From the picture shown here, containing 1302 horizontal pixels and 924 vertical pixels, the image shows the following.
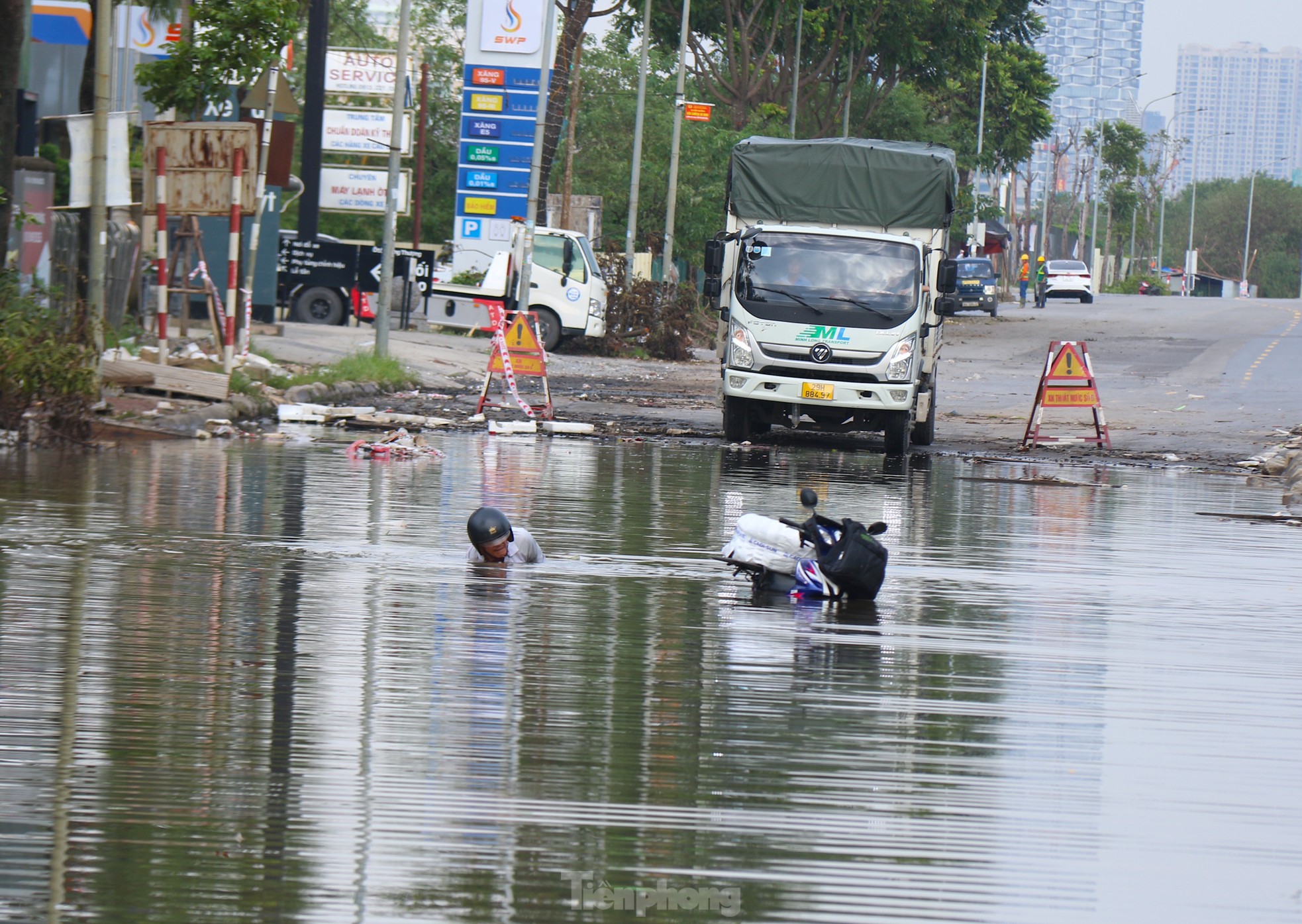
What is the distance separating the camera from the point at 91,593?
869cm

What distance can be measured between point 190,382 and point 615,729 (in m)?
13.7

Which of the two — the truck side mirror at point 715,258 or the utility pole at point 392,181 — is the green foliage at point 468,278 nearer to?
the utility pole at point 392,181

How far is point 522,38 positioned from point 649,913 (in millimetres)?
40592

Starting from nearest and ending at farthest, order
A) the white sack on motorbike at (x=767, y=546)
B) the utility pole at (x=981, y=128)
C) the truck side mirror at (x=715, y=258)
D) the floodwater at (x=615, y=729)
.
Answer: the floodwater at (x=615, y=729) < the white sack on motorbike at (x=767, y=546) < the truck side mirror at (x=715, y=258) < the utility pole at (x=981, y=128)

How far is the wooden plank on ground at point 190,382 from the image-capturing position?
748 inches

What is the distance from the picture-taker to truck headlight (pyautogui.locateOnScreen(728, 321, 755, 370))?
19.8m

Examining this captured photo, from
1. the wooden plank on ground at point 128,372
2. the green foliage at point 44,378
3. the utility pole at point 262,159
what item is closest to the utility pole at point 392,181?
the utility pole at point 262,159

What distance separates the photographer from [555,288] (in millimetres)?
35625

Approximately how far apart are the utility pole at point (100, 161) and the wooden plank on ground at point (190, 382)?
134 centimetres

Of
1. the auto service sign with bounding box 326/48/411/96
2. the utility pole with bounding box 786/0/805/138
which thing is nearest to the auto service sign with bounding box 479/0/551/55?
the auto service sign with bounding box 326/48/411/96

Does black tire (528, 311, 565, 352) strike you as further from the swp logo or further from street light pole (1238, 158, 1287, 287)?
street light pole (1238, 158, 1287, 287)

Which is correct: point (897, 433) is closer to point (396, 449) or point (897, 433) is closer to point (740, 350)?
point (740, 350)

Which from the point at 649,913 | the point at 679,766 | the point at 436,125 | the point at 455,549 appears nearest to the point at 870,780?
the point at 679,766

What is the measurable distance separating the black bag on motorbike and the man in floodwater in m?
1.84
